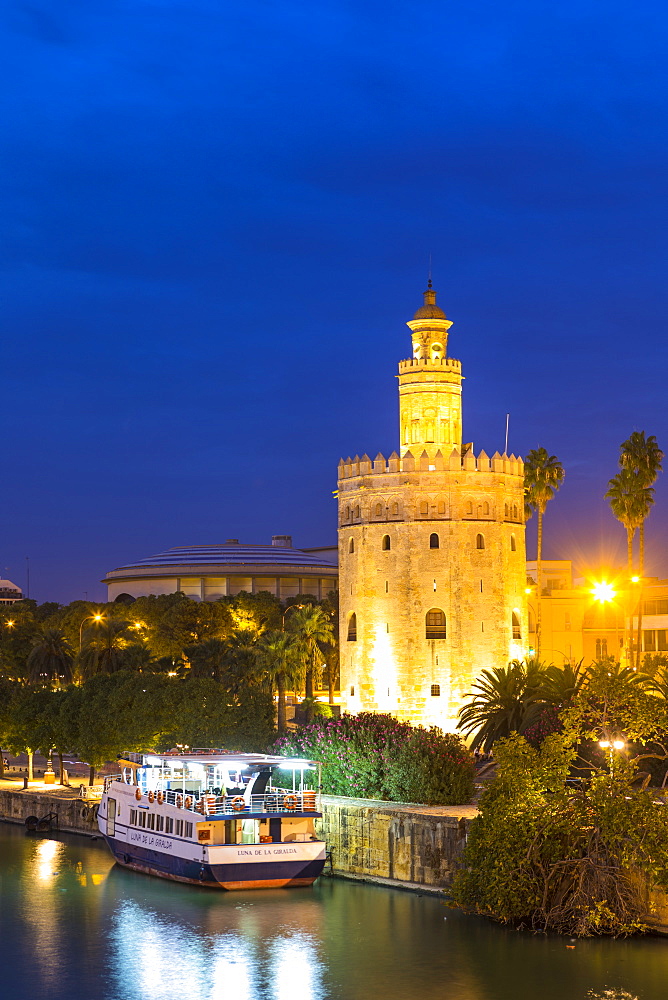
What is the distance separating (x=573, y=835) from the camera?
32.8m

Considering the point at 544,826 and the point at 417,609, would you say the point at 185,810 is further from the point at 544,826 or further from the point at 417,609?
the point at 417,609

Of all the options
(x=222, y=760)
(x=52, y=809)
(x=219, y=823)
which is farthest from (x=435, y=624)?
(x=219, y=823)

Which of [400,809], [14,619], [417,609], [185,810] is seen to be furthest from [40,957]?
[14,619]

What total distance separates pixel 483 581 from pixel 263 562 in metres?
72.8

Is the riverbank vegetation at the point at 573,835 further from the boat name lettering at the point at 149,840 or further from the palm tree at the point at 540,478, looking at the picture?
the palm tree at the point at 540,478

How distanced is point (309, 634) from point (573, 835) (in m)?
40.7

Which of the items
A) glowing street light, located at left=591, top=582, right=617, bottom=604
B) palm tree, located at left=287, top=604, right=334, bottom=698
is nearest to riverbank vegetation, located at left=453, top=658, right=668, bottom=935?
palm tree, located at left=287, top=604, right=334, bottom=698

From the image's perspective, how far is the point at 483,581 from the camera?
199 feet

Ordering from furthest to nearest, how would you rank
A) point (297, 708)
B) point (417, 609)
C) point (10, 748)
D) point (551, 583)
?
point (551, 583) < point (297, 708) < point (10, 748) < point (417, 609)

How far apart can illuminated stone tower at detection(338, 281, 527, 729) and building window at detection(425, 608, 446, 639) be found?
0.04m

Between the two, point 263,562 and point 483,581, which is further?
point 263,562

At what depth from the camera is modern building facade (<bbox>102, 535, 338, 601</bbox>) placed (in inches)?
5094

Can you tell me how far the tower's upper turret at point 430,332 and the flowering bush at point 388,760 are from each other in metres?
22.3

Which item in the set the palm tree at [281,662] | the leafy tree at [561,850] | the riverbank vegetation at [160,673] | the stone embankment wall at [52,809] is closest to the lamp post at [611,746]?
the leafy tree at [561,850]
